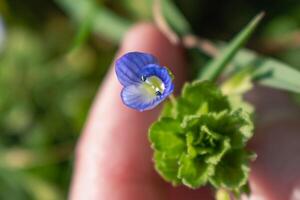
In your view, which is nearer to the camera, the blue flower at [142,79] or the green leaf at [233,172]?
the blue flower at [142,79]

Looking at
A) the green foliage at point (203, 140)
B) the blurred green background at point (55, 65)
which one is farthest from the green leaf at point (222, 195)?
the blurred green background at point (55, 65)

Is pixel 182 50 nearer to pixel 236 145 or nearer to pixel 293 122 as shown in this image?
pixel 293 122

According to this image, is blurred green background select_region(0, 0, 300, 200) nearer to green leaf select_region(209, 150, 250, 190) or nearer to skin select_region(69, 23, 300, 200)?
skin select_region(69, 23, 300, 200)

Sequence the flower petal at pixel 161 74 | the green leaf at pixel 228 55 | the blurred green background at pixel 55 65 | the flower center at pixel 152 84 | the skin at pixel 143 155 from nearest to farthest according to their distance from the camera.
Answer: the flower petal at pixel 161 74, the flower center at pixel 152 84, the green leaf at pixel 228 55, the skin at pixel 143 155, the blurred green background at pixel 55 65

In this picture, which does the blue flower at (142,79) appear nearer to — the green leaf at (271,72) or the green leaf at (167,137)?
the green leaf at (167,137)

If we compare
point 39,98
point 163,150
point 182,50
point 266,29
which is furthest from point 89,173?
point 266,29

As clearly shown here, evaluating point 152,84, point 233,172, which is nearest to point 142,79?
point 152,84
